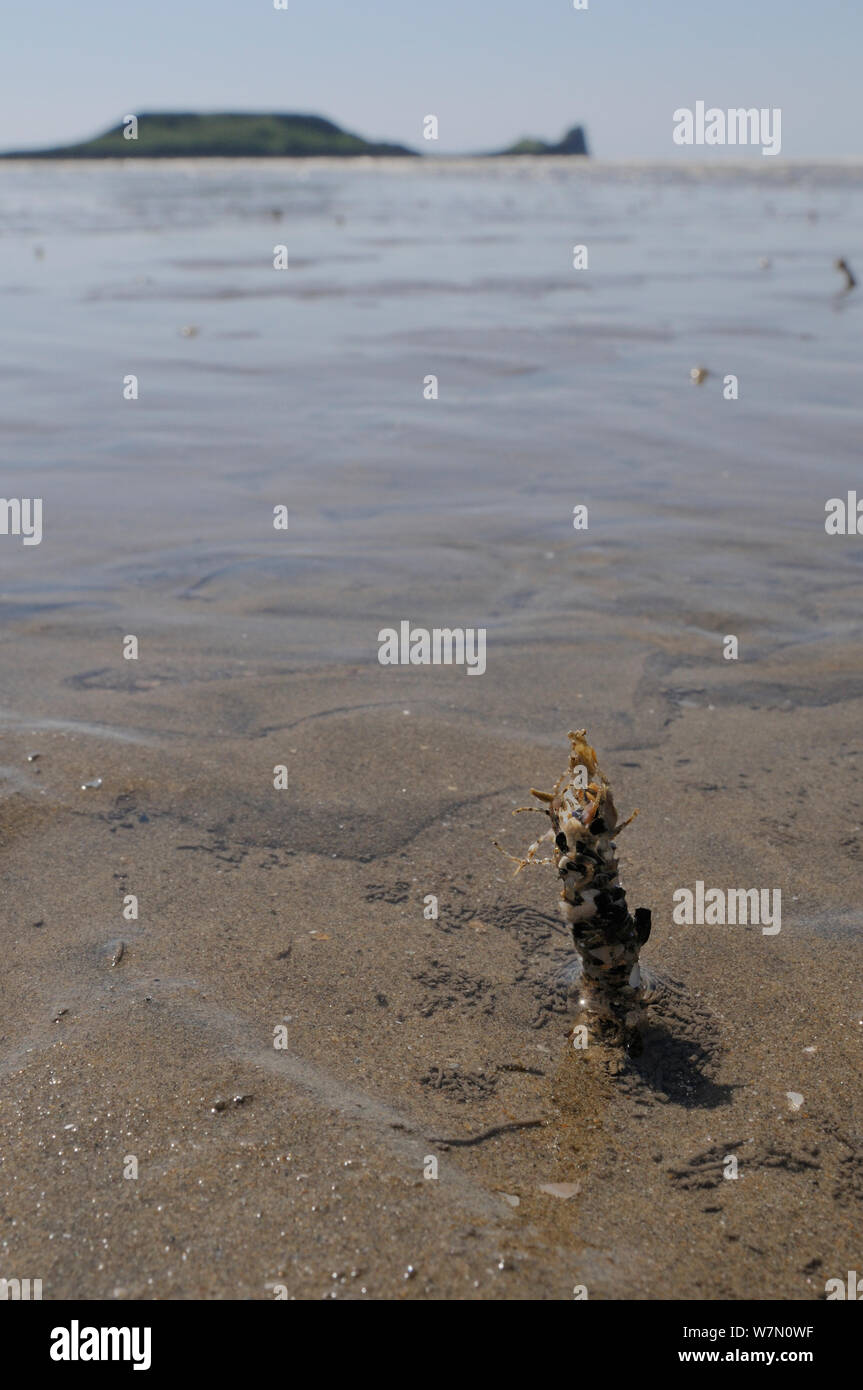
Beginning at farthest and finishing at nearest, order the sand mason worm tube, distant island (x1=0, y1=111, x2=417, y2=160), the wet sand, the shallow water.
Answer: distant island (x1=0, y1=111, x2=417, y2=160) → the shallow water → the sand mason worm tube → the wet sand

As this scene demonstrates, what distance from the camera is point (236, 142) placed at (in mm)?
124812

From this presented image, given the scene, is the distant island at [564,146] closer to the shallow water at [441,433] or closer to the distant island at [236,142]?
the distant island at [236,142]

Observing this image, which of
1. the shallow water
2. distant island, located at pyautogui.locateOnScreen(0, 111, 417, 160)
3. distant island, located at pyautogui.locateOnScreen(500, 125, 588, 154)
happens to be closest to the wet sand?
the shallow water

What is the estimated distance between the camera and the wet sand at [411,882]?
2.54 metres

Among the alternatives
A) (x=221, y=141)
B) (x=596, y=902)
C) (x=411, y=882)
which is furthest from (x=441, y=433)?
(x=221, y=141)

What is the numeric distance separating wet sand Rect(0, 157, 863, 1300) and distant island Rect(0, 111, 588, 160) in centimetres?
12228

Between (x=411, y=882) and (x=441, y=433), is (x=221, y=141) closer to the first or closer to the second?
(x=441, y=433)

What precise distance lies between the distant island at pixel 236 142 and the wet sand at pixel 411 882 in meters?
122

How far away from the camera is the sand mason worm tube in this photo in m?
2.71

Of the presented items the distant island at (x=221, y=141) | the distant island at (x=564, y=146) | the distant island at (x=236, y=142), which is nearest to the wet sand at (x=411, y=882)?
the distant island at (x=236, y=142)

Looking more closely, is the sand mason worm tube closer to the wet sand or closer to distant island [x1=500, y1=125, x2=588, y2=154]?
the wet sand

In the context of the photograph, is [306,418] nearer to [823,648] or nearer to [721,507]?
[721,507]

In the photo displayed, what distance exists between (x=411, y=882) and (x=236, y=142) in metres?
137

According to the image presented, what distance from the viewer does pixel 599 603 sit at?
21.5 feet
